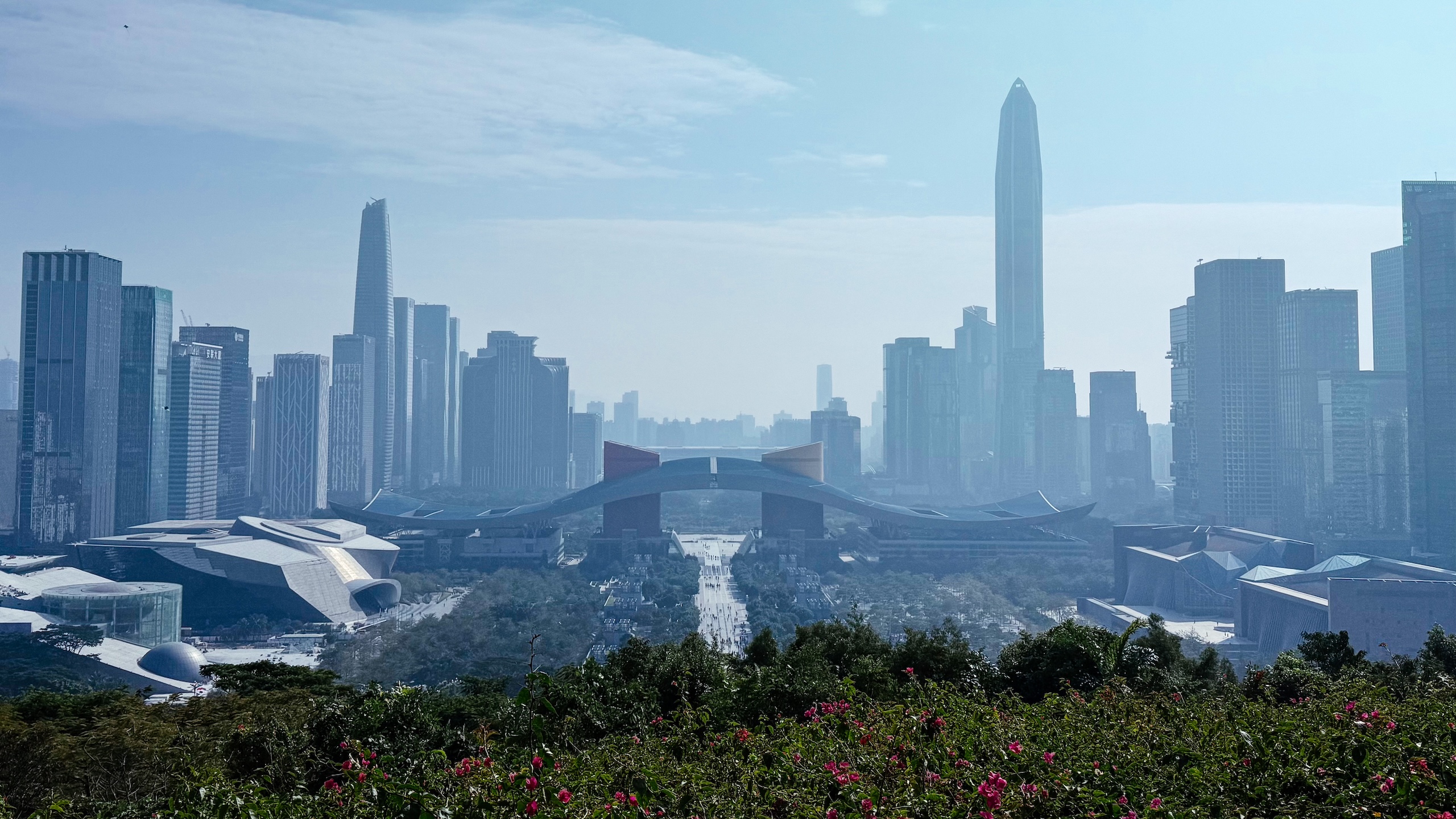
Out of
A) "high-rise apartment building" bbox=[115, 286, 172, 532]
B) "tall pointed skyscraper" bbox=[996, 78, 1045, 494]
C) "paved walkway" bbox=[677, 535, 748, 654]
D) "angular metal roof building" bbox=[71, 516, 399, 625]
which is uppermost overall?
"tall pointed skyscraper" bbox=[996, 78, 1045, 494]

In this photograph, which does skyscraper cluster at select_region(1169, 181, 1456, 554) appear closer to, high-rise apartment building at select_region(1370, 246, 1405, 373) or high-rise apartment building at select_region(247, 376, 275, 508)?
high-rise apartment building at select_region(1370, 246, 1405, 373)

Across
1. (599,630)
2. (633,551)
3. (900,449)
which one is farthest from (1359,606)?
(900,449)

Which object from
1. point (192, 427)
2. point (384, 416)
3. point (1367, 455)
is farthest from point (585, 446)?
point (1367, 455)

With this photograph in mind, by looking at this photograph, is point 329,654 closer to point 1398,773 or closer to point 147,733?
point 147,733

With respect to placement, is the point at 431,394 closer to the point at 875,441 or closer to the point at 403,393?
the point at 403,393


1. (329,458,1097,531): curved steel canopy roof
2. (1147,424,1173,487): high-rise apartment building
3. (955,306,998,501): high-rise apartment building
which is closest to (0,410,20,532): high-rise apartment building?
(329,458,1097,531): curved steel canopy roof

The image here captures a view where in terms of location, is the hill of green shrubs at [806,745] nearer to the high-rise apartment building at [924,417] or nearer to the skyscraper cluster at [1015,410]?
the skyscraper cluster at [1015,410]
